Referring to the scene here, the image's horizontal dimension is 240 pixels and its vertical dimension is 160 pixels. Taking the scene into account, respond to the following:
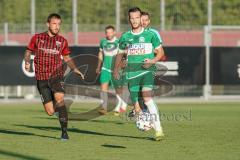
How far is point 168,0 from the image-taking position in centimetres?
3331

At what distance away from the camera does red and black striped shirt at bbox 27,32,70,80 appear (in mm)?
14344

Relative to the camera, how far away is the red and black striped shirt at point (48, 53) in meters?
14.3

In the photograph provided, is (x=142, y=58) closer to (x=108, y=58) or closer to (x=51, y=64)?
(x=51, y=64)

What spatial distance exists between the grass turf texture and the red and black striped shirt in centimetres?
117

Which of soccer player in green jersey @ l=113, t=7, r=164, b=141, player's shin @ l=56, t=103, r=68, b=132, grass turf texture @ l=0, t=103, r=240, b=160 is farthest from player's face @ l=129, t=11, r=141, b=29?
grass turf texture @ l=0, t=103, r=240, b=160

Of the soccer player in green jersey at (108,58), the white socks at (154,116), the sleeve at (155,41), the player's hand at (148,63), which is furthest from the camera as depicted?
the soccer player in green jersey at (108,58)

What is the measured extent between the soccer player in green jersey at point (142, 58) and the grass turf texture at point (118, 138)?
2.09 ft

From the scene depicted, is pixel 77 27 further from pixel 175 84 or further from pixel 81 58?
pixel 175 84

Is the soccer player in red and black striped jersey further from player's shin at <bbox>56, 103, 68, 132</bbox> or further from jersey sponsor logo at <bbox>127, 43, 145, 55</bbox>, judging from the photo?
jersey sponsor logo at <bbox>127, 43, 145, 55</bbox>

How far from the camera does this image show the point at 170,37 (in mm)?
34344

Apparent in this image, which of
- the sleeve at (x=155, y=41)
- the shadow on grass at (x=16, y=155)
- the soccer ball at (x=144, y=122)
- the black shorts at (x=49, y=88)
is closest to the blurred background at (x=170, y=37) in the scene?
the black shorts at (x=49, y=88)

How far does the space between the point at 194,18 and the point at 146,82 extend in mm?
20966

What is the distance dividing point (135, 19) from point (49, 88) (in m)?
1.94

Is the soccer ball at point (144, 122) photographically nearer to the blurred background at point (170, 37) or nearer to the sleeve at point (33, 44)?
the sleeve at point (33, 44)
